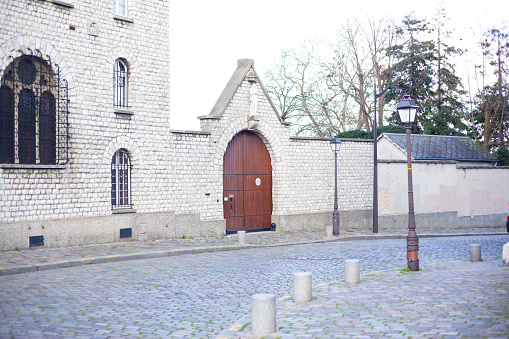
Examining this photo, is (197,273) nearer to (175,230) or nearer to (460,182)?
(175,230)

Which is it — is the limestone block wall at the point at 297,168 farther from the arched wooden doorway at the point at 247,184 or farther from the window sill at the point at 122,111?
the window sill at the point at 122,111

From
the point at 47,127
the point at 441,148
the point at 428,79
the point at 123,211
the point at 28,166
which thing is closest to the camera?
the point at 28,166

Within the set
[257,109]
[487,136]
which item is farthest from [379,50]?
[257,109]

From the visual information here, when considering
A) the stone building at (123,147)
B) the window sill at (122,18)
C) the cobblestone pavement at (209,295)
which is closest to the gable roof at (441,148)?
the stone building at (123,147)

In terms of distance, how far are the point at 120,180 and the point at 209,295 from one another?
32.8ft

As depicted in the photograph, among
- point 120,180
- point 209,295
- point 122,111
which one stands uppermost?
point 122,111

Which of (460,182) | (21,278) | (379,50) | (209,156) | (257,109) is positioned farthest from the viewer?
(379,50)

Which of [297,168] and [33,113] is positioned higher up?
[33,113]

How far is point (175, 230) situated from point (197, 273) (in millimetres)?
7678

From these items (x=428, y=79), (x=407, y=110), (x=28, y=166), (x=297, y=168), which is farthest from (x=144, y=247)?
(x=428, y=79)

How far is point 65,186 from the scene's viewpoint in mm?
16562

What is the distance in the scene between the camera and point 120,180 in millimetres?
18609

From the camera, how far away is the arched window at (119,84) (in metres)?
18.5

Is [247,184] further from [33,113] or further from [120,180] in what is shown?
[33,113]
